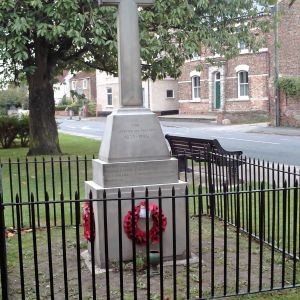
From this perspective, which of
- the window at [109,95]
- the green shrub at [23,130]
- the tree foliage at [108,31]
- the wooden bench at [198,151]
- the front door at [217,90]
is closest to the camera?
the wooden bench at [198,151]

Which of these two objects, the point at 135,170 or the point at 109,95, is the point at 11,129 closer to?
the point at 135,170

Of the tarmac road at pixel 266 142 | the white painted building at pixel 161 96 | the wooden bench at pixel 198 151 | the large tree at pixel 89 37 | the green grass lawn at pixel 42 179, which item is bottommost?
the tarmac road at pixel 266 142

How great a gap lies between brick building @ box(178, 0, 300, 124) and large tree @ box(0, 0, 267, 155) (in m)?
13.0

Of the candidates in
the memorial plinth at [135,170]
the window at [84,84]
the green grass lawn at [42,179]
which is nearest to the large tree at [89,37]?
the green grass lawn at [42,179]

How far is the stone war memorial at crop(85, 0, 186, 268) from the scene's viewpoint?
19.7 ft

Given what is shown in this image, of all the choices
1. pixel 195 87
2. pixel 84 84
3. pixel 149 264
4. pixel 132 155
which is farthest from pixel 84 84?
pixel 149 264

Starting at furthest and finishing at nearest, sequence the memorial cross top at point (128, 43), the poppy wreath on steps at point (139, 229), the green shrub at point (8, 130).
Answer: the green shrub at point (8, 130) → the memorial cross top at point (128, 43) → the poppy wreath on steps at point (139, 229)

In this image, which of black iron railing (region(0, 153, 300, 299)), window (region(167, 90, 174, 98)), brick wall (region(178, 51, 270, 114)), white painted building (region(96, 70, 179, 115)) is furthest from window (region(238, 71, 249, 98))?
black iron railing (region(0, 153, 300, 299))

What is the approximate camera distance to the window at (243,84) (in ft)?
123

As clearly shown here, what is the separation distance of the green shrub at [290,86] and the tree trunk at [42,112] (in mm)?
16332

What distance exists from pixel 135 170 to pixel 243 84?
3282 centimetres

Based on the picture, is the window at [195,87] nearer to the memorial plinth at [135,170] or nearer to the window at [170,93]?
the window at [170,93]

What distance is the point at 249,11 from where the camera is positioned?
648 inches

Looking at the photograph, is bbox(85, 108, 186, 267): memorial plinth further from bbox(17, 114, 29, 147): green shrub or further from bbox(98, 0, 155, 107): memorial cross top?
bbox(17, 114, 29, 147): green shrub
